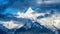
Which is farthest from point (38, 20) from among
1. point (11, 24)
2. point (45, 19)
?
point (11, 24)

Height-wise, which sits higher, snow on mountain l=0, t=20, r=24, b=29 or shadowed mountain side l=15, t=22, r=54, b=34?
snow on mountain l=0, t=20, r=24, b=29

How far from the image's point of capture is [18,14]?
154 centimetres

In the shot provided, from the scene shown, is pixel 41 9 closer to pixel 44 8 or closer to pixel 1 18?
pixel 44 8

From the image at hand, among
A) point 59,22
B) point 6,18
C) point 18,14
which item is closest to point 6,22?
point 6,18

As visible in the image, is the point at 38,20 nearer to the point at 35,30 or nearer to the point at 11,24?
the point at 35,30

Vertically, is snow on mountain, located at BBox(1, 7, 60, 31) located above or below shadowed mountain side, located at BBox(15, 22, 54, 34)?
above

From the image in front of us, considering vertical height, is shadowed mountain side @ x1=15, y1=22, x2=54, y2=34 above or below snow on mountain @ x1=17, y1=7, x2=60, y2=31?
below

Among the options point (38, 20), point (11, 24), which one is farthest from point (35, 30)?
point (11, 24)

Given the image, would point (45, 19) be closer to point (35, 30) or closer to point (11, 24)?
point (35, 30)

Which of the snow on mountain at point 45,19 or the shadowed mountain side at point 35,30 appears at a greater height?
the snow on mountain at point 45,19

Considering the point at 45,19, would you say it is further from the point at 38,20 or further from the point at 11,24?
the point at 11,24

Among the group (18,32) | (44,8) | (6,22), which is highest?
(44,8)

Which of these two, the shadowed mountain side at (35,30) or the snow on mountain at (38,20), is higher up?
the snow on mountain at (38,20)

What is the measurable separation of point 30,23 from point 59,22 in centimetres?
28
